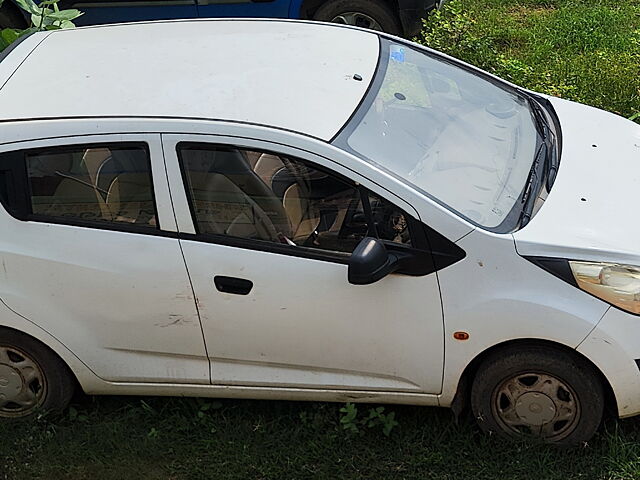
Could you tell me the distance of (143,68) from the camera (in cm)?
392

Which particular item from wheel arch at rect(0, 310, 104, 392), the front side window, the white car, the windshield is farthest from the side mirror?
wheel arch at rect(0, 310, 104, 392)

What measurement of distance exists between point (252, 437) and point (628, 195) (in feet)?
6.41

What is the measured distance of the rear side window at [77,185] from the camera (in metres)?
3.62

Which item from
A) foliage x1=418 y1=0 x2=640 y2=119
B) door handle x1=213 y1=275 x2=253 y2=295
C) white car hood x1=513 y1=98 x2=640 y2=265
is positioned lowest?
foliage x1=418 y1=0 x2=640 y2=119

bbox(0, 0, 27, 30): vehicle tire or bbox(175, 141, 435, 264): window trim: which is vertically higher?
bbox(175, 141, 435, 264): window trim

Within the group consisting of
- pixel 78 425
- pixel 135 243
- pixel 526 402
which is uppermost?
pixel 135 243

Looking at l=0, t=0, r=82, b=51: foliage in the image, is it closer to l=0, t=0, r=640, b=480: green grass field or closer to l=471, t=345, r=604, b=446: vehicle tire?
l=0, t=0, r=640, b=480: green grass field

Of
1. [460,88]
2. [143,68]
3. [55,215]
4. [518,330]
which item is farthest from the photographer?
[460,88]

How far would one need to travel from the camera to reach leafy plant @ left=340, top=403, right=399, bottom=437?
151 inches

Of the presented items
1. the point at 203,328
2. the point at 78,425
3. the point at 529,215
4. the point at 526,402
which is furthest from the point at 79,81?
the point at 526,402

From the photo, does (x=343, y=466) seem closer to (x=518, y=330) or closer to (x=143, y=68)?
(x=518, y=330)

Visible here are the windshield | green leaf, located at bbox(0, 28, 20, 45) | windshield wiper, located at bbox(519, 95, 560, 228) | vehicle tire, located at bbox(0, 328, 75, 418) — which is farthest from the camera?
green leaf, located at bbox(0, 28, 20, 45)

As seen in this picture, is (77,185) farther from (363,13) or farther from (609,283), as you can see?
(363,13)

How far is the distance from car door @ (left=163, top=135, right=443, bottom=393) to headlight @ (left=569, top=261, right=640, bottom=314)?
558 millimetres
